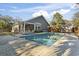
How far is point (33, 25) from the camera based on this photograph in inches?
57.6

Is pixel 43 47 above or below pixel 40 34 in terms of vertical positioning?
below

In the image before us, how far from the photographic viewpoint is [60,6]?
146cm

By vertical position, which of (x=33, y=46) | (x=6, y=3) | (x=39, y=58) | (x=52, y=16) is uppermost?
(x=6, y=3)

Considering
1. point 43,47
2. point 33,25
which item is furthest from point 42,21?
point 43,47

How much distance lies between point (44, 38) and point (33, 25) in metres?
0.17

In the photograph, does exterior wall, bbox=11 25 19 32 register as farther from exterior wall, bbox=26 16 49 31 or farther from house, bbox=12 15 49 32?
exterior wall, bbox=26 16 49 31

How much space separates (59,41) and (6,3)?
25.0 inches

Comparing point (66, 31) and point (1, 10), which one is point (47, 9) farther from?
point (1, 10)

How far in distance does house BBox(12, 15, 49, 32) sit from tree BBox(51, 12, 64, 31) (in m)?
0.08

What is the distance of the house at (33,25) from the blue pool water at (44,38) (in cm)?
6

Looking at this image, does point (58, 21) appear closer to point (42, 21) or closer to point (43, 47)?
point (42, 21)

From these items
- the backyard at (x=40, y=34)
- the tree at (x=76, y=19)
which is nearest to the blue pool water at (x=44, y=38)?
the backyard at (x=40, y=34)

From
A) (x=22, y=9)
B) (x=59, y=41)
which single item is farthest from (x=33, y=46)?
(x=22, y=9)

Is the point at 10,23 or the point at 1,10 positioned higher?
the point at 1,10
